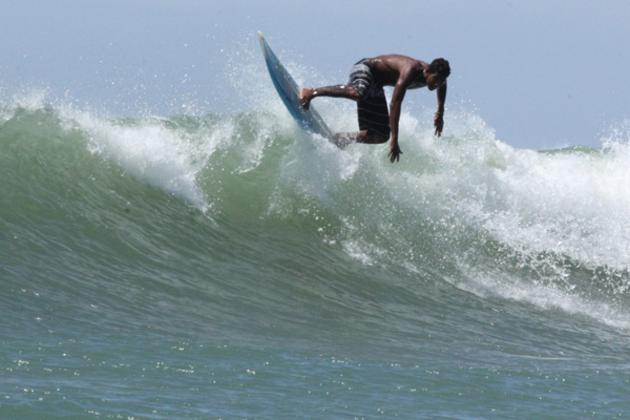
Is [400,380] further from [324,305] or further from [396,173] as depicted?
[396,173]

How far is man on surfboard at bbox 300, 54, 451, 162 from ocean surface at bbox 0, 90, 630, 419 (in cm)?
107

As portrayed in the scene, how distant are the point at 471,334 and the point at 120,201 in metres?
4.03

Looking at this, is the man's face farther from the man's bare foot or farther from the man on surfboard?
the man's bare foot

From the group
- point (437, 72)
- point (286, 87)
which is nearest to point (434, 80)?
point (437, 72)

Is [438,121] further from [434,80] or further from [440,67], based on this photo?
[440,67]

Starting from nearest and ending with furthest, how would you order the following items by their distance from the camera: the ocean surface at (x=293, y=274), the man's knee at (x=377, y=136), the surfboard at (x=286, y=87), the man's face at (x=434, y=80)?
the ocean surface at (x=293, y=274) < the man's face at (x=434, y=80) < the man's knee at (x=377, y=136) < the surfboard at (x=286, y=87)

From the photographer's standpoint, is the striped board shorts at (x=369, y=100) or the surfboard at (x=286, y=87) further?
the surfboard at (x=286, y=87)

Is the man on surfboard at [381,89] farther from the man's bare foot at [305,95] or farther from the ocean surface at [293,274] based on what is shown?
the ocean surface at [293,274]

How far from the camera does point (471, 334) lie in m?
8.75

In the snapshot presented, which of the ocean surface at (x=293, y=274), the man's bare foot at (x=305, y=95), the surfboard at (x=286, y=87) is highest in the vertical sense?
the surfboard at (x=286, y=87)

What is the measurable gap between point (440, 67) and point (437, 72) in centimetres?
6

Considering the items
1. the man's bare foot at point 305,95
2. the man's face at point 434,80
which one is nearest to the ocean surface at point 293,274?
the man's bare foot at point 305,95

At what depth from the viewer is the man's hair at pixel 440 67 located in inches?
383

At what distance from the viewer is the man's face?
9820mm
